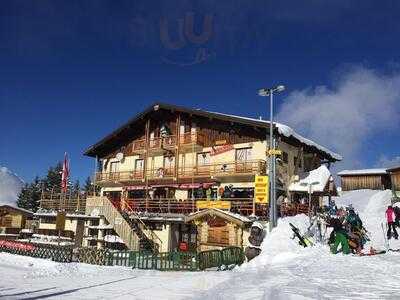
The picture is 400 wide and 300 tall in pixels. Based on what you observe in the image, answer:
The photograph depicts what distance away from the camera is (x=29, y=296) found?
41.7ft

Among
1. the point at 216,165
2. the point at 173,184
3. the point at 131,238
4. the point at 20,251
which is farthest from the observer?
the point at 173,184

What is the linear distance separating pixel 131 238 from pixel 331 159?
19408mm

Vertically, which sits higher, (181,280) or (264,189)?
(264,189)

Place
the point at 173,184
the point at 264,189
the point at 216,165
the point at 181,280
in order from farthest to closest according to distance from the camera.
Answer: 1. the point at 173,184
2. the point at 216,165
3. the point at 264,189
4. the point at 181,280

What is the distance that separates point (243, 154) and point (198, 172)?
13.2 feet

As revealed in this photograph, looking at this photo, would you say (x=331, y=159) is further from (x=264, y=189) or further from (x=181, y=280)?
(x=181, y=280)

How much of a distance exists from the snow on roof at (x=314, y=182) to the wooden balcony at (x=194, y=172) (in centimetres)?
362

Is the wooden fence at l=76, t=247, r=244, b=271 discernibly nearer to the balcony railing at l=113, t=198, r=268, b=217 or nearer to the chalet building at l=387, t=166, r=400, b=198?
the balcony railing at l=113, t=198, r=268, b=217

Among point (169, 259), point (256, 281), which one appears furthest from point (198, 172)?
point (256, 281)

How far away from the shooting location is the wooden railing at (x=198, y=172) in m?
30.9

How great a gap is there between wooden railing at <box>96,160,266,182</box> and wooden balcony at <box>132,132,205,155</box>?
68.4 inches

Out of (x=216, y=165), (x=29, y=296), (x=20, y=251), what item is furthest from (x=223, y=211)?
(x=29, y=296)

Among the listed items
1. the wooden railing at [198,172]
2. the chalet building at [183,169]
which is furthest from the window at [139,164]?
the wooden railing at [198,172]

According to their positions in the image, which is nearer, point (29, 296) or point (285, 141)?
point (29, 296)
